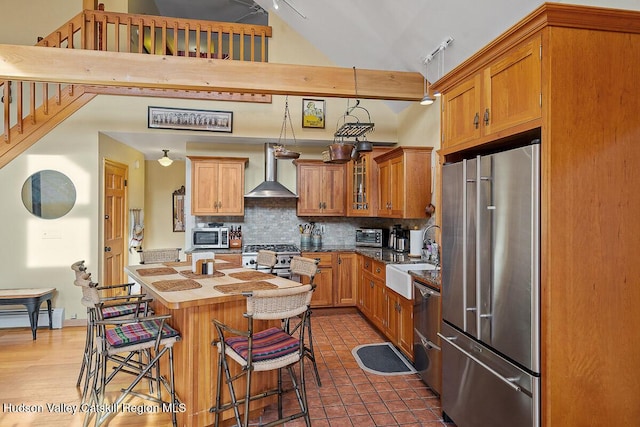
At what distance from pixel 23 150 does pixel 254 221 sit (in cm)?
308

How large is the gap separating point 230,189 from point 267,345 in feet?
11.0

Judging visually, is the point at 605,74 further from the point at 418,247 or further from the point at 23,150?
the point at 23,150

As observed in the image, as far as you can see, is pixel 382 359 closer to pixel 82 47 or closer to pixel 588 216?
pixel 588 216

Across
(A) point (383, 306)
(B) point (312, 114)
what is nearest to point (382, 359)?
(A) point (383, 306)

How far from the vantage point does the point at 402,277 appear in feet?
11.3

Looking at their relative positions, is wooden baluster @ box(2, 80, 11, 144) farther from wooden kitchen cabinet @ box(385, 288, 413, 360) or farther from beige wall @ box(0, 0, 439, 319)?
wooden kitchen cabinet @ box(385, 288, 413, 360)

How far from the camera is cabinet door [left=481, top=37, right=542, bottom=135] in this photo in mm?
1768

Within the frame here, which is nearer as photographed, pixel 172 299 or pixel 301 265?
pixel 172 299

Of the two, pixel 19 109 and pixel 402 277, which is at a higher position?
pixel 19 109

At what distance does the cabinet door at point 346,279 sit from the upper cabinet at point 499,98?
2.85 meters

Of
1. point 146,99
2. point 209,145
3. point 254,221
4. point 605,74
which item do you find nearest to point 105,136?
point 146,99

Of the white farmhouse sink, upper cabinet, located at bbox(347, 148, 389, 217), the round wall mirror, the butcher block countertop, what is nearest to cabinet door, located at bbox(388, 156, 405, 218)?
upper cabinet, located at bbox(347, 148, 389, 217)

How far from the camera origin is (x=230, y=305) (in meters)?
2.47

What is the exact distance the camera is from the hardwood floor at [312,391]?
2570 millimetres
